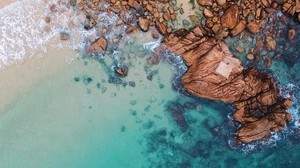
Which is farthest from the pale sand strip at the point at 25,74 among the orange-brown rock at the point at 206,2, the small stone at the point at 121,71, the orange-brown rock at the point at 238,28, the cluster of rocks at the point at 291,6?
the cluster of rocks at the point at 291,6

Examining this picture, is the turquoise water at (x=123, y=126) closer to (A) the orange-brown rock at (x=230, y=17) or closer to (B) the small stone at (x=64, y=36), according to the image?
(B) the small stone at (x=64, y=36)

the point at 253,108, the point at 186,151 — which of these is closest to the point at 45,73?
the point at 186,151

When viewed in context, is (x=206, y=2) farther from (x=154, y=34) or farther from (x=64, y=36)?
(x=64, y=36)

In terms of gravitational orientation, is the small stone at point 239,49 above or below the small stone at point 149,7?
below

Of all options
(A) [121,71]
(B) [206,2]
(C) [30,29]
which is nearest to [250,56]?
(B) [206,2]

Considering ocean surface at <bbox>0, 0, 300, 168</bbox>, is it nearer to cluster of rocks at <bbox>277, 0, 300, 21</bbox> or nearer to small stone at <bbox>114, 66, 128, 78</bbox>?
small stone at <bbox>114, 66, 128, 78</bbox>

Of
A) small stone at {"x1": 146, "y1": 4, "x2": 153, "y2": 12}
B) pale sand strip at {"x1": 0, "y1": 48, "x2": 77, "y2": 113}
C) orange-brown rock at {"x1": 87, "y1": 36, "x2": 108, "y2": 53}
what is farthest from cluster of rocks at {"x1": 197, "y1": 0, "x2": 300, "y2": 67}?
pale sand strip at {"x1": 0, "y1": 48, "x2": 77, "y2": 113}

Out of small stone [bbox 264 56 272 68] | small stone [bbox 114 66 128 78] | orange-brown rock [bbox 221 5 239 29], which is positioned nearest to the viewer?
orange-brown rock [bbox 221 5 239 29]
